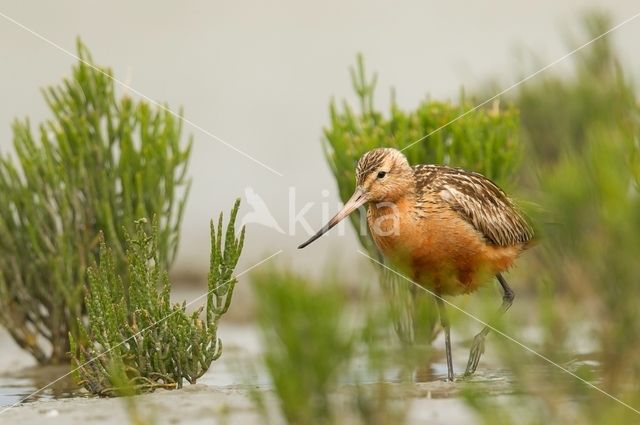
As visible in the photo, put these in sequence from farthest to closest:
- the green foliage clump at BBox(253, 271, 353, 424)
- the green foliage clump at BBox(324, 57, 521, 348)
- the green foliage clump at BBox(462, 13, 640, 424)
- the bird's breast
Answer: the green foliage clump at BBox(324, 57, 521, 348), the bird's breast, the green foliage clump at BBox(253, 271, 353, 424), the green foliage clump at BBox(462, 13, 640, 424)

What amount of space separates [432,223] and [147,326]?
80.6 inches

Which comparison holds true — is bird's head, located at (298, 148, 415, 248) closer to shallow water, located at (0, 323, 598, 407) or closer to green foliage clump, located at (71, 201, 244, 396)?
green foliage clump, located at (71, 201, 244, 396)

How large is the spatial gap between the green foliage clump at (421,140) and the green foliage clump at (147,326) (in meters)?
2.10

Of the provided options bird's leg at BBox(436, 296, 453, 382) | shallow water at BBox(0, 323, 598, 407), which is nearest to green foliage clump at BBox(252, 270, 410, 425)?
shallow water at BBox(0, 323, 598, 407)

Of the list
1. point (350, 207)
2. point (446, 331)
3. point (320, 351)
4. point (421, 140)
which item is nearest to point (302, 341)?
point (320, 351)

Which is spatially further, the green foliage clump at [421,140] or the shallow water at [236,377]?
the green foliage clump at [421,140]

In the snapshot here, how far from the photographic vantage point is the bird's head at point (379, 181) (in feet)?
32.0

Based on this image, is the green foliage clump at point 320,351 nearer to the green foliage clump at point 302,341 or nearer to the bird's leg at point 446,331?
the green foliage clump at point 302,341

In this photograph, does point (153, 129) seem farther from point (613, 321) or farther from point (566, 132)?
point (566, 132)

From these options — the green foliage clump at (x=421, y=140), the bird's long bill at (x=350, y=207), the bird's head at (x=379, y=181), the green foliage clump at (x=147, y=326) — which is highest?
the green foliage clump at (x=421, y=140)

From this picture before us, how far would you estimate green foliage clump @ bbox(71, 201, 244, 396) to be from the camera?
9.04 m

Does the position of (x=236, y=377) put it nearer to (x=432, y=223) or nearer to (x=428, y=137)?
(x=432, y=223)

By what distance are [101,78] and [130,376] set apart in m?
2.85

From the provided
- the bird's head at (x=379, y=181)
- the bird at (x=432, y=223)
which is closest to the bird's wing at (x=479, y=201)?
the bird at (x=432, y=223)
